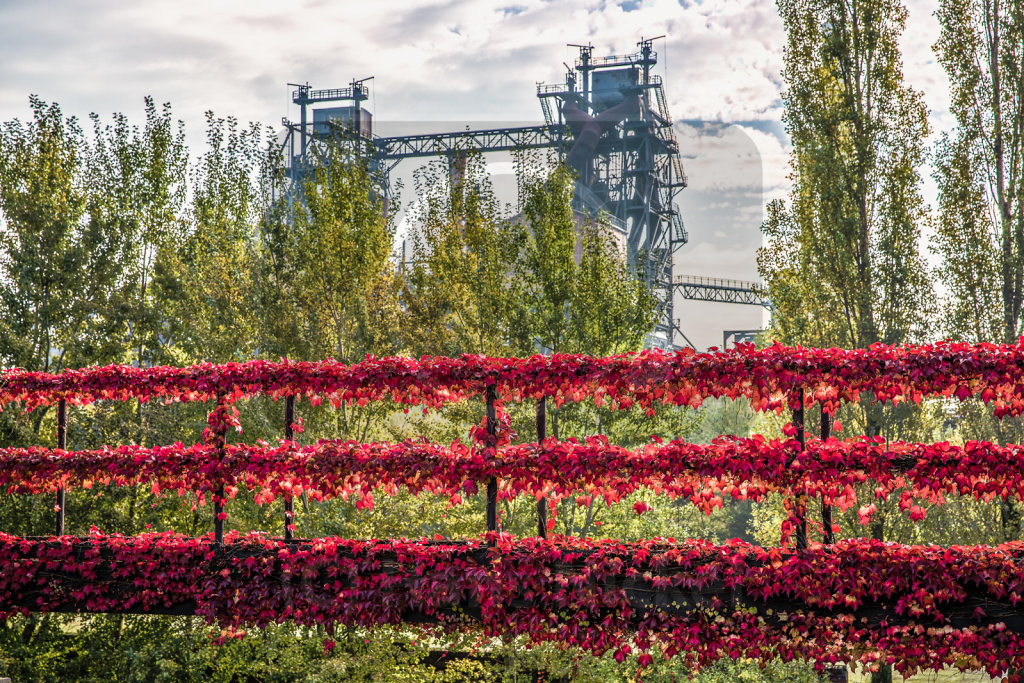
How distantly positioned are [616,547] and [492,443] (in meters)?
1.27

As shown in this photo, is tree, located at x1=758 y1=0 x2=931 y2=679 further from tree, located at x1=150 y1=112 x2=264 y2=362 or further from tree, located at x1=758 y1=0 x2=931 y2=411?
tree, located at x1=150 y1=112 x2=264 y2=362

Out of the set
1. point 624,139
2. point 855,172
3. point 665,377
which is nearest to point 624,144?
point 624,139

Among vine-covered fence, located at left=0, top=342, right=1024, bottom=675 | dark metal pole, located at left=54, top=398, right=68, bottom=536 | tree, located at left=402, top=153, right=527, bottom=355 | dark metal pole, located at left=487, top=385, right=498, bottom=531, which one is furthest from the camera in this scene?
tree, located at left=402, top=153, right=527, bottom=355

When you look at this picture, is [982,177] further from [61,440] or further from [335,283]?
[61,440]

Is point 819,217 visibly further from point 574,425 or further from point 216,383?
point 216,383

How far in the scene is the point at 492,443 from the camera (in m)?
6.26

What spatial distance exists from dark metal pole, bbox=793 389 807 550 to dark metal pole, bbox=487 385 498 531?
230cm

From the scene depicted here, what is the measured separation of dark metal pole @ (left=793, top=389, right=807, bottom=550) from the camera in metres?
5.76

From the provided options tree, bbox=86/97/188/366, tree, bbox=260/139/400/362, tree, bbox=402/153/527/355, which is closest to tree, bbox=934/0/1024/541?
tree, bbox=402/153/527/355

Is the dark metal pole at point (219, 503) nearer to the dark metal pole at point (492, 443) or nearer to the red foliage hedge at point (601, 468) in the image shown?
the red foliage hedge at point (601, 468)

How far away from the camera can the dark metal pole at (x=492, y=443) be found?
20.0 feet

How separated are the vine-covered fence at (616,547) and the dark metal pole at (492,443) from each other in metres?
0.02

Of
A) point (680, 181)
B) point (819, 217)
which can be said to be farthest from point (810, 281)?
point (680, 181)

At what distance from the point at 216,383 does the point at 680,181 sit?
41029 mm
